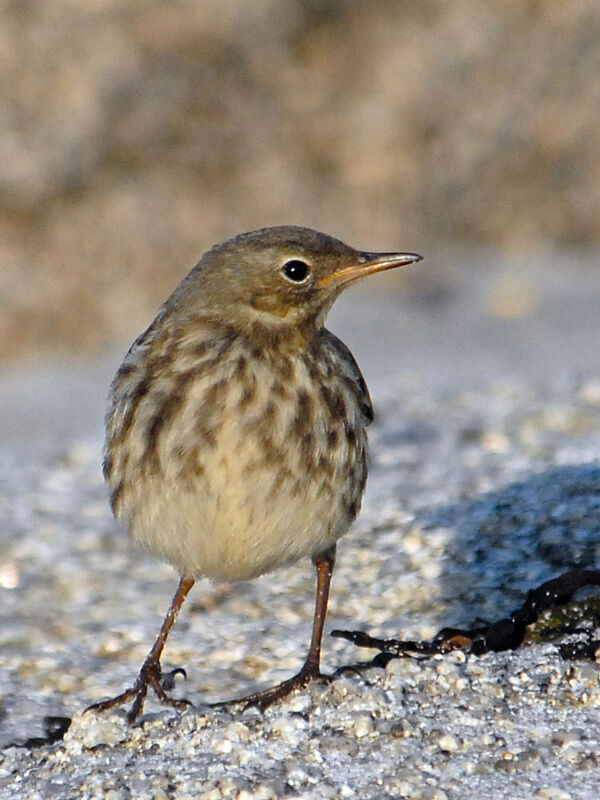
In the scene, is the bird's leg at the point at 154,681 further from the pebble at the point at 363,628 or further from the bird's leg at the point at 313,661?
the bird's leg at the point at 313,661

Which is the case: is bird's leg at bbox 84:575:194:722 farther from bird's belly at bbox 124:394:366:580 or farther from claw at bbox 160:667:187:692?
bird's belly at bbox 124:394:366:580

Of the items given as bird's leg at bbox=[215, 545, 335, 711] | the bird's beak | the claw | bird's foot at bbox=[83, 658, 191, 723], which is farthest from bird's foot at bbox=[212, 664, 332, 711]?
the bird's beak

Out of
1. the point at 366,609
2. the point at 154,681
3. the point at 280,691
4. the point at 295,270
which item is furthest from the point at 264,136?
the point at 280,691

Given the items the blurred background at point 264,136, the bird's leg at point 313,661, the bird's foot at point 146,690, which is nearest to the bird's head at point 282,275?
the bird's leg at point 313,661

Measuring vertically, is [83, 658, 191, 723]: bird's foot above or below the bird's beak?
below

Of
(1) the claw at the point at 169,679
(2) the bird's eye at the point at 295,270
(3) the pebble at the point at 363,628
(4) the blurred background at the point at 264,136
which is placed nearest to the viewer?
(3) the pebble at the point at 363,628

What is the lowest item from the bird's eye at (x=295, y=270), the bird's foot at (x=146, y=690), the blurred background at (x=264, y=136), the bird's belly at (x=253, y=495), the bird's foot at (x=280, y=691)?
the bird's foot at (x=280, y=691)
